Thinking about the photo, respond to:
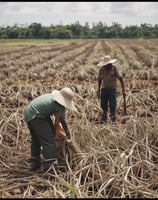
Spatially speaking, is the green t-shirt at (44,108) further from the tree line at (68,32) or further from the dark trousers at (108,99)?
the tree line at (68,32)

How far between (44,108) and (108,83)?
2438 mm

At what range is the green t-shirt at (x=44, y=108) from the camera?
16.0ft

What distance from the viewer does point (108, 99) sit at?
739 centimetres

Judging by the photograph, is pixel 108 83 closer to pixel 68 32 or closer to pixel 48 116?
pixel 48 116

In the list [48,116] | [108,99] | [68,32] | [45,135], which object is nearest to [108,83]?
[108,99]

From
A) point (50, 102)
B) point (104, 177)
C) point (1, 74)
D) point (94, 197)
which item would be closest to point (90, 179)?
point (104, 177)

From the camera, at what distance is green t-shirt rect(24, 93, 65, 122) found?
4.89 metres

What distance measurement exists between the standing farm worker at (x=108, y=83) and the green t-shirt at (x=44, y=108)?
7.07 ft

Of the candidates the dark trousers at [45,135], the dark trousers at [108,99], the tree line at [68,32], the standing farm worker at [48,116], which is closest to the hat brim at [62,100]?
the standing farm worker at [48,116]

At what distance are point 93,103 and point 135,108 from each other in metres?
0.87

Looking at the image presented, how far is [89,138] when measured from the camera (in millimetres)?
5723

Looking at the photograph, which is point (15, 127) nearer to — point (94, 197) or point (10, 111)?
point (10, 111)

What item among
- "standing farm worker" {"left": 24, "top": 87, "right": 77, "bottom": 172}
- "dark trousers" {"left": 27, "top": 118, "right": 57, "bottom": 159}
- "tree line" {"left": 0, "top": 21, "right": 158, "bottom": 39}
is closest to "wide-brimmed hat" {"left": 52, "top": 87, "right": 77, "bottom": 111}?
"standing farm worker" {"left": 24, "top": 87, "right": 77, "bottom": 172}

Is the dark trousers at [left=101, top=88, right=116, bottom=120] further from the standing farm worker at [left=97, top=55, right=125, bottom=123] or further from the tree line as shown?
the tree line
